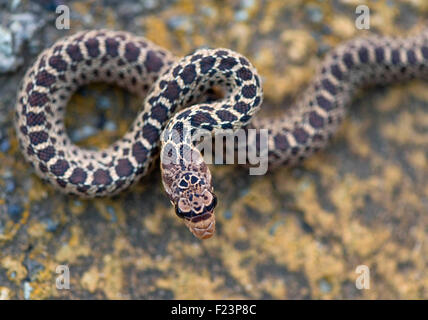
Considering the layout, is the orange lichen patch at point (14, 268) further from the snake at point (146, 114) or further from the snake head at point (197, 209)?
the snake head at point (197, 209)

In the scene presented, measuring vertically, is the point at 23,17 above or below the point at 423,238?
above

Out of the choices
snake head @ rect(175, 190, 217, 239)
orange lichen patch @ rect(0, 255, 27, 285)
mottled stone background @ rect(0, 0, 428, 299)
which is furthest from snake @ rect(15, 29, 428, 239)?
orange lichen patch @ rect(0, 255, 27, 285)

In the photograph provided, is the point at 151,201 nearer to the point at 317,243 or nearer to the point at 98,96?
the point at 98,96

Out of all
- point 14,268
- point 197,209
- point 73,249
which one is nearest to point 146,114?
point 197,209

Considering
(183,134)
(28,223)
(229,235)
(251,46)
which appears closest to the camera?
(183,134)

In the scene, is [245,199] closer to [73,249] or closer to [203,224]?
[203,224]

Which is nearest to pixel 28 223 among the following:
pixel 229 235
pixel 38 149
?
pixel 38 149

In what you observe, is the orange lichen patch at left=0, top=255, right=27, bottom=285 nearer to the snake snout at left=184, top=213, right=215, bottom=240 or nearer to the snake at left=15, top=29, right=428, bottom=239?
the snake at left=15, top=29, right=428, bottom=239

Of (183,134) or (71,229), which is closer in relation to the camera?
(183,134)
